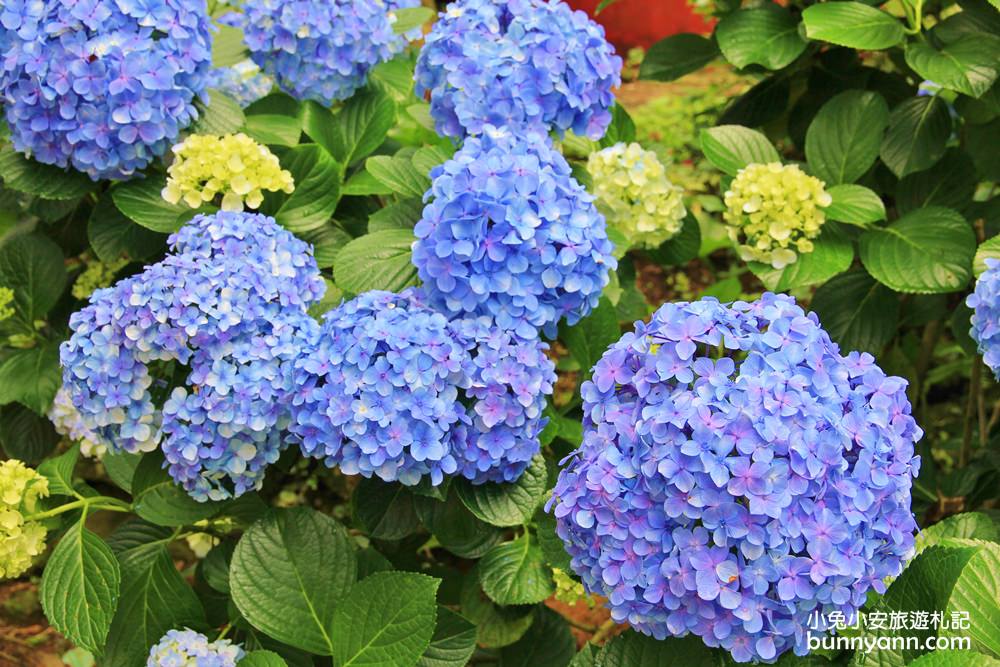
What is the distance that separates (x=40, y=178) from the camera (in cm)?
212

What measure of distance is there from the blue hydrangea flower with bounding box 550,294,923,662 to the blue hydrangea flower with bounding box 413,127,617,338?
31 cm

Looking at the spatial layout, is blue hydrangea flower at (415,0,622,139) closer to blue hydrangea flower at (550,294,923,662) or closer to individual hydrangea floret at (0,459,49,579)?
blue hydrangea flower at (550,294,923,662)

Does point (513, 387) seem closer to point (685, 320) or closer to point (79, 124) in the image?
point (685, 320)

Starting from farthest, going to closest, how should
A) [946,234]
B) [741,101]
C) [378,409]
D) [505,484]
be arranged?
[741,101]
[946,234]
[505,484]
[378,409]

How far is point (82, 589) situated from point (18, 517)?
162 mm

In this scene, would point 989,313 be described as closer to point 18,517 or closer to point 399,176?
point 399,176

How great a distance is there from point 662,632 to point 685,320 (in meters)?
0.43

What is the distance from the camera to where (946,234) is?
2.20 meters

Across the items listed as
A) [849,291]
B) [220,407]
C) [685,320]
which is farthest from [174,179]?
[849,291]

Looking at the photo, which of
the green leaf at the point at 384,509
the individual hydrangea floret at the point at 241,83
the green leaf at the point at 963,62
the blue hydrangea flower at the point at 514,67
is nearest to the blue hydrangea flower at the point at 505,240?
the blue hydrangea flower at the point at 514,67

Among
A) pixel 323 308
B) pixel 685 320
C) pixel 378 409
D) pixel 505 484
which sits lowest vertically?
pixel 505 484

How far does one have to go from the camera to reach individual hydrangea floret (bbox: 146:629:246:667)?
1.78 meters

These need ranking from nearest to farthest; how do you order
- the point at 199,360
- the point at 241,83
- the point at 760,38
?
the point at 199,360 → the point at 760,38 → the point at 241,83

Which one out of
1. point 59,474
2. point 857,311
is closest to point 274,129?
point 59,474
